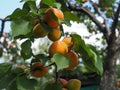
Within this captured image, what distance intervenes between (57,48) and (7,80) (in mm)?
223

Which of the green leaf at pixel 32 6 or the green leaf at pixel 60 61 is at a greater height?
the green leaf at pixel 32 6

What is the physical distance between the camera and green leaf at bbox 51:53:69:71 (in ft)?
3.96

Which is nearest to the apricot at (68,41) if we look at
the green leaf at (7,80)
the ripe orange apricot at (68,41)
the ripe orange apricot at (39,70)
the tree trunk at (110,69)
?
the ripe orange apricot at (68,41)

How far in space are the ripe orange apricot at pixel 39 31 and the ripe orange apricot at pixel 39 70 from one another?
0.11 meters

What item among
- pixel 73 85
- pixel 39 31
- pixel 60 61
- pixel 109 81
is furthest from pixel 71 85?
pixel 109 81

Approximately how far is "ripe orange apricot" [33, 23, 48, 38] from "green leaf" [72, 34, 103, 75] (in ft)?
0.37

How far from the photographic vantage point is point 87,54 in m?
1.29

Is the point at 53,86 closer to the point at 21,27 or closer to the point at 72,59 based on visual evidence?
the point at 72,59

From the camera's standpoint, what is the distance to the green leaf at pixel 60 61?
1.21 meters

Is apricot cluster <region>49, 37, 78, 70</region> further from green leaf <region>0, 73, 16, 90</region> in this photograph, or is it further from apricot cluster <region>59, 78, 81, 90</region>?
green leaf <region>0, 73, 16, 90</region>

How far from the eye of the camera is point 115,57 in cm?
484

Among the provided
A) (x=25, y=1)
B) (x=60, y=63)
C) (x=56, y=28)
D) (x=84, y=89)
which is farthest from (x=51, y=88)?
(x=84, y=89)

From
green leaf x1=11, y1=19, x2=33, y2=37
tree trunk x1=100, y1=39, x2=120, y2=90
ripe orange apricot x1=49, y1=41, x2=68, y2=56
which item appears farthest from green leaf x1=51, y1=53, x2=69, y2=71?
tree trunk x1=100, y1=39, x2=120, y2=90

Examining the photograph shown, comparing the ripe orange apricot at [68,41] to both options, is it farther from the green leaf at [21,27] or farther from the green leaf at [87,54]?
the green leaf at [21,27]
